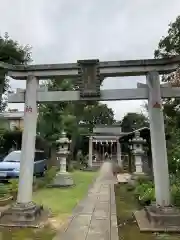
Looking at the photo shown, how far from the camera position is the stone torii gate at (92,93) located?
5984 mm

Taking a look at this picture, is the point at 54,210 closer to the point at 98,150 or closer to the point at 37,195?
the point at 37,195

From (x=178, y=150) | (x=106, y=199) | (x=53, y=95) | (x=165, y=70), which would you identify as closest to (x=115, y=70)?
(x=165, y=70)

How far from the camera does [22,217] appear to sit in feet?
19.0

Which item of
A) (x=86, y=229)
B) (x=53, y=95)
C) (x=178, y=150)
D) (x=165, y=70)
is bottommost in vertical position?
(x=86, y=229)

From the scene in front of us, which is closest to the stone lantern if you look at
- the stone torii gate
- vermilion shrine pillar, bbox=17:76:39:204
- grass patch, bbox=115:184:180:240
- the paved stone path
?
grass patch, bbox=115:184:180:240

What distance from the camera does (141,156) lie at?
14.1 meters

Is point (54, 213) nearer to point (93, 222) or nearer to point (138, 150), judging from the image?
point (93, 222)

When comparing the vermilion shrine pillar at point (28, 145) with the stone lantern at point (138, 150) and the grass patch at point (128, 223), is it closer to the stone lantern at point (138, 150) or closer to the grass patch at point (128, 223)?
the grass patch at point (128, 223)

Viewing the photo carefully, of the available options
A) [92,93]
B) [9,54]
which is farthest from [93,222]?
[9,54]

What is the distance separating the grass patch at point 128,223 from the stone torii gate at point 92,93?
0.88 meters

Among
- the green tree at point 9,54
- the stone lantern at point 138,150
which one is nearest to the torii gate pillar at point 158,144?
the stone lantern at point 138,150

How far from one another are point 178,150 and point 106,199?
3.92 meters

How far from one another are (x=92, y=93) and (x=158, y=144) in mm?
1985

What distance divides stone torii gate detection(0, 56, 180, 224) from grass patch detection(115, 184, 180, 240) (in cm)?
88
